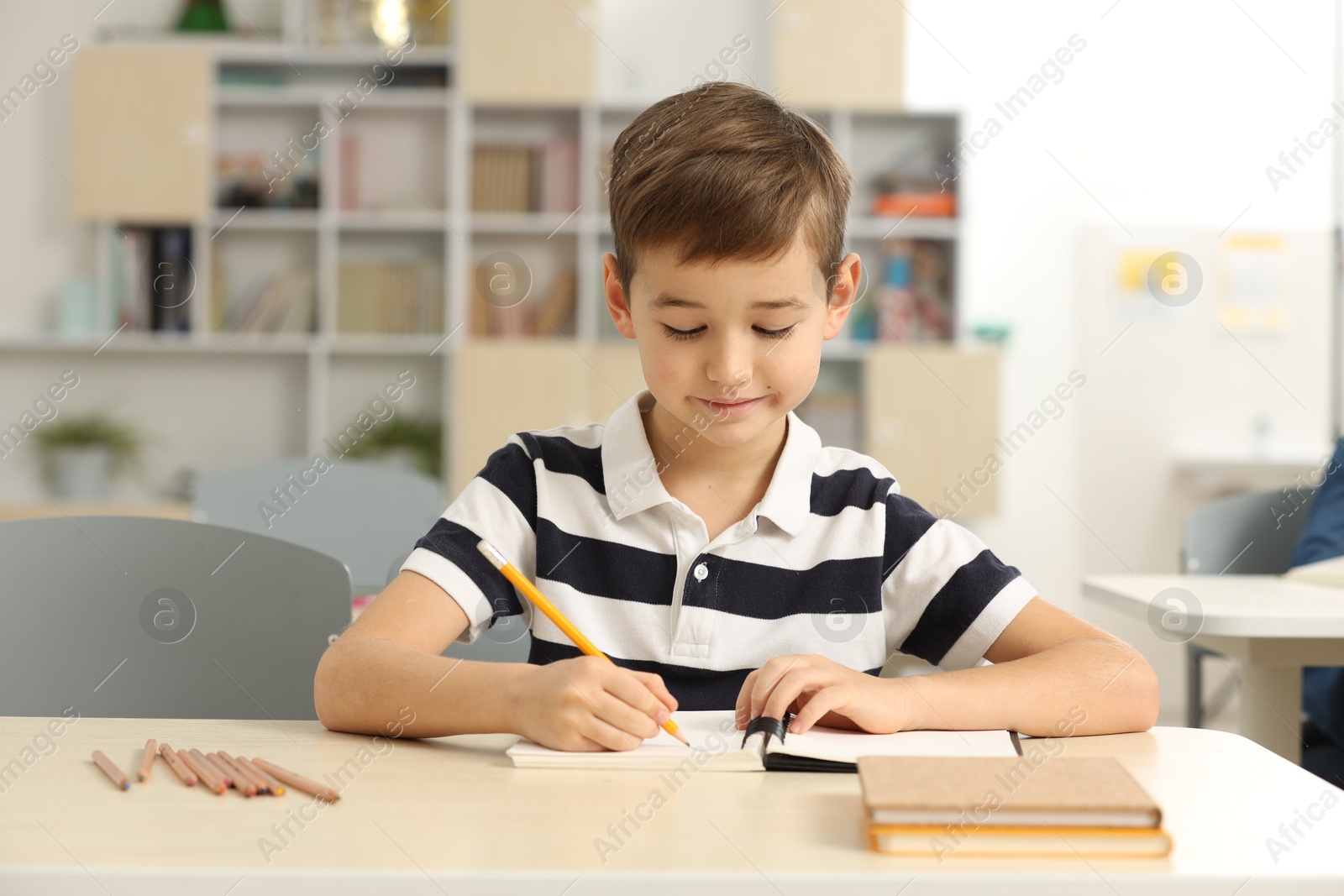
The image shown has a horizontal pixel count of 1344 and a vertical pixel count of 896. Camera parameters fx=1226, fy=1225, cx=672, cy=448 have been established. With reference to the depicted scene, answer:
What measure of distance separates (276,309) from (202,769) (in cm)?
335

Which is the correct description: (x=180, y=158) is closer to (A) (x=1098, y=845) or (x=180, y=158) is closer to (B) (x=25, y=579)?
(B) (x=25, y=579)

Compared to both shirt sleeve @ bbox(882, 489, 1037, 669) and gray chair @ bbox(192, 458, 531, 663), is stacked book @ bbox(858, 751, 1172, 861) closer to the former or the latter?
shirt sleeve @ bbox(882, 489, 1037, 669)

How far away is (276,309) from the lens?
3902 millimetres

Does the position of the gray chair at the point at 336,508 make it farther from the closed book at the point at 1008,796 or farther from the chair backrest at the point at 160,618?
the closed book at the point at 1008,796

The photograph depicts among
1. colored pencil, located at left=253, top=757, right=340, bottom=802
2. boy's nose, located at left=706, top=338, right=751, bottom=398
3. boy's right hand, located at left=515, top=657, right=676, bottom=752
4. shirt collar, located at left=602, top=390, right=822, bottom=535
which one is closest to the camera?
colored pencil, located at left=253, top=757, right=340, bottom=802

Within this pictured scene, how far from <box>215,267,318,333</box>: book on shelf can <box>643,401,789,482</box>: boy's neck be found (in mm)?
2963

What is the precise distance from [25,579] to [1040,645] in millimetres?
971

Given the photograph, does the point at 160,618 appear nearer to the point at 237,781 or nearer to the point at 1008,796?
the point at 237,781

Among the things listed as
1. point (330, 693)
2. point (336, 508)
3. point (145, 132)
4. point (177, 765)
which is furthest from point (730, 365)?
point (145, 132)

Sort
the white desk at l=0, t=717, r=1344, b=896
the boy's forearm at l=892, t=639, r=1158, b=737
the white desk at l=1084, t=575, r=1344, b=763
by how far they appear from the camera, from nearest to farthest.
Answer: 1. the white desk at l=0, t=717, r=1344, b=896
2. the boy's forearm at l=892, t=639, r=1158, b=737
3. the white desk at l=1084, t=575, r=1344, b=763

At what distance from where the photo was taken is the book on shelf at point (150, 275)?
3.85m

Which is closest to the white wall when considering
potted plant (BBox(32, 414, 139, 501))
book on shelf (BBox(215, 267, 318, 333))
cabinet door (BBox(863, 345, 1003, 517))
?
cabinet door (BBox(863, 345, 1003, 517))

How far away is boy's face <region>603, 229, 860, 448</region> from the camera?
104 cm

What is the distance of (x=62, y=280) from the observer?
4004 millimetres
